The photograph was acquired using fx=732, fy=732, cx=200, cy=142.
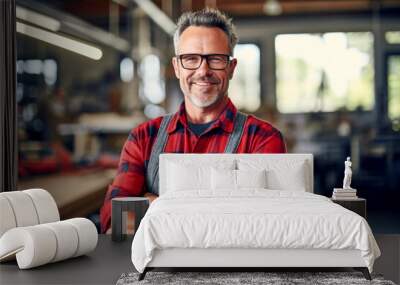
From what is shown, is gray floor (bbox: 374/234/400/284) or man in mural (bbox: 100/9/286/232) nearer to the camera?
gray floor (bbox: 374/234/400/284)

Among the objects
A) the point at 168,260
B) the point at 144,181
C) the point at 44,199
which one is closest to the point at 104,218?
the point at 144,181

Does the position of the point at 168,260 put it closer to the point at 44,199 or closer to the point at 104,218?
the point at 44,199

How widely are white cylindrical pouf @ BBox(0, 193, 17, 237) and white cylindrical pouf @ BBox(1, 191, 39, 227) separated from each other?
0.10 feet

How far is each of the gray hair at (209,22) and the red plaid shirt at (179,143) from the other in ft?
2.06

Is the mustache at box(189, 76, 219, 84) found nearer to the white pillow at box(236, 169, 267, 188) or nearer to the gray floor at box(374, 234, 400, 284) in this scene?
the white pillow at box(236, 169, 267, 188)

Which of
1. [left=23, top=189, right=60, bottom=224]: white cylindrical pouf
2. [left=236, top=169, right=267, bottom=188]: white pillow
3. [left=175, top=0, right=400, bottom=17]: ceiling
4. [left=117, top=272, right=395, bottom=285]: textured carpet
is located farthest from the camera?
[left=175, top=0, right=400, bottom=17]: ceiling

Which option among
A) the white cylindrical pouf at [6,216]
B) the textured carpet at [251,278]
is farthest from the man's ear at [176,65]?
the textured carpet at [251,278]

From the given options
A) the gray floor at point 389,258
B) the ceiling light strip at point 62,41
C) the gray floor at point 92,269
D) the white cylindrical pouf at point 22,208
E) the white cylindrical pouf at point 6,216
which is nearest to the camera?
the gray floor at point 92,269

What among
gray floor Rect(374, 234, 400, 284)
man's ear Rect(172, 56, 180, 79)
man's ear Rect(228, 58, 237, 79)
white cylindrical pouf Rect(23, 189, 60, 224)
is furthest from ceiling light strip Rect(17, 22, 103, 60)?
gray floor Rect(374, 234, 400, 284)

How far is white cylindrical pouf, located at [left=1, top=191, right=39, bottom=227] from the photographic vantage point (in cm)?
537

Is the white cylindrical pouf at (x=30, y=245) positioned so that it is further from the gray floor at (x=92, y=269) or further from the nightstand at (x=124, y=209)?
the nightstand at (x=124, y=209)

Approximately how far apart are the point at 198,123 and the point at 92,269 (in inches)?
79.3

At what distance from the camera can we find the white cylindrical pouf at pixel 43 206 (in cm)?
559

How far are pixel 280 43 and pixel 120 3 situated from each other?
64.1 inches
